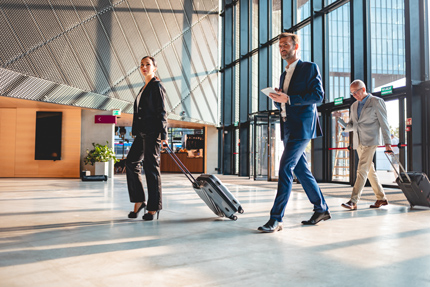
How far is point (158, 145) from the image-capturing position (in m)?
3.28

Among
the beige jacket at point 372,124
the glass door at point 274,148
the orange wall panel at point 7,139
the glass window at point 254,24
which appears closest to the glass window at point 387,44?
the glass door at point 274,148

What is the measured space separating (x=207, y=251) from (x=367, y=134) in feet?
9.11

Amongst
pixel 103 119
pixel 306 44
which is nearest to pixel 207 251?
pixel 306 44

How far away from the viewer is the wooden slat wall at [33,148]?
11.4 m

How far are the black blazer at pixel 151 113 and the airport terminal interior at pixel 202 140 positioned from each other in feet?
1.11

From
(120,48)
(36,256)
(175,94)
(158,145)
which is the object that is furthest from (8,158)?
(36,256)

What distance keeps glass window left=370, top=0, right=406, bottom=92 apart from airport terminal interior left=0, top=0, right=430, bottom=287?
0.03 meters

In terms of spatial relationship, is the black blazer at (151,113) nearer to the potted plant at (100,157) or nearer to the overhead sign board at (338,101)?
the overhead sign board at (338,101)

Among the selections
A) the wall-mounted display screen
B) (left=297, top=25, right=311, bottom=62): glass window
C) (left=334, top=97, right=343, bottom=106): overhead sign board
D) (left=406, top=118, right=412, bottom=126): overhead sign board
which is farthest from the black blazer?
the wall-mounted display screen

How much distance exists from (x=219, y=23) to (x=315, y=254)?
16.4m

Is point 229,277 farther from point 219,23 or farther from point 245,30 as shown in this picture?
point 219,23

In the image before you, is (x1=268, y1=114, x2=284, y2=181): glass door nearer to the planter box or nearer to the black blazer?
the planter box

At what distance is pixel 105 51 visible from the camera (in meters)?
10.2

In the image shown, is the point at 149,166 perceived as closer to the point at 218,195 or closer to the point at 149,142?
the point at 149,142
